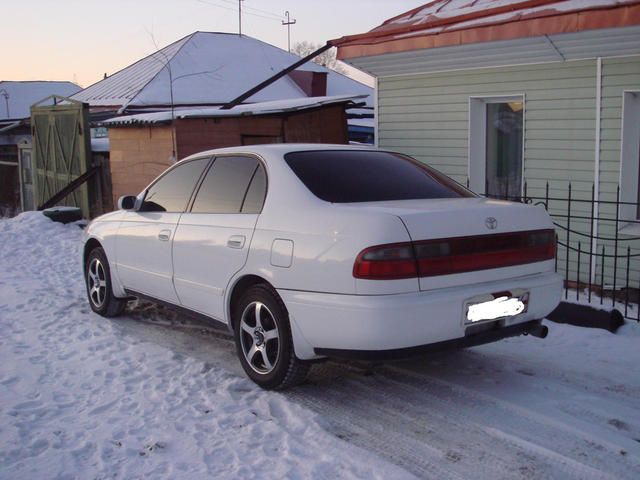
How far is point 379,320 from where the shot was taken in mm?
3959

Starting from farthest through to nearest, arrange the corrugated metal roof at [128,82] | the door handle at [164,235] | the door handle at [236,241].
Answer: the corrugated metal roof at [128,82]
the door handle at [164,235]
the door handle at [236,241]

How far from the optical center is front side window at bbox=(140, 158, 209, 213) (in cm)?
578

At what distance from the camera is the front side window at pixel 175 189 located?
5777 mm

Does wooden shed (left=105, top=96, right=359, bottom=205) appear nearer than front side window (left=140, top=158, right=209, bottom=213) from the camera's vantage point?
No

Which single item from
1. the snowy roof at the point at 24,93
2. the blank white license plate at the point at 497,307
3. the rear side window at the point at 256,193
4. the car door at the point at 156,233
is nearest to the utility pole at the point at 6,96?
the snowy roof at the point at 24,93

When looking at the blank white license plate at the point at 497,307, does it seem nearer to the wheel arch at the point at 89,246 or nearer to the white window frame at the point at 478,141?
the wheel arch at the point at 89,246

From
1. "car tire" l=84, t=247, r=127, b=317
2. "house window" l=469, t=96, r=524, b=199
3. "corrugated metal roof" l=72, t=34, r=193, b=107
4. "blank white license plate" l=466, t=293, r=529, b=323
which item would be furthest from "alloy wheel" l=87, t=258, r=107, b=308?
"corrugated metal roof" l=72, t=34, r=193, b=107

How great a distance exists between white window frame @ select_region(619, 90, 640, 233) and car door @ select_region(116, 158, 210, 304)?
4803 mm

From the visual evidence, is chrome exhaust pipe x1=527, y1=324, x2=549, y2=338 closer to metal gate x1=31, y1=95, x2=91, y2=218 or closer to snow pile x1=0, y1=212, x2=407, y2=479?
snow pile x1=0, y1=212, x2=407, y2=479

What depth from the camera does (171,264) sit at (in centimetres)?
568

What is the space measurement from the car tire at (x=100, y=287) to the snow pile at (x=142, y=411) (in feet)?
0.40

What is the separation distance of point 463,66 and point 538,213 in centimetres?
505

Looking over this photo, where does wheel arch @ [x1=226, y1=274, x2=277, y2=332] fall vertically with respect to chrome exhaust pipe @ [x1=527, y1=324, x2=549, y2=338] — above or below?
above

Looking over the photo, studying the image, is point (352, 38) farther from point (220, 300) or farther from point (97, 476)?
point (97, 476)
